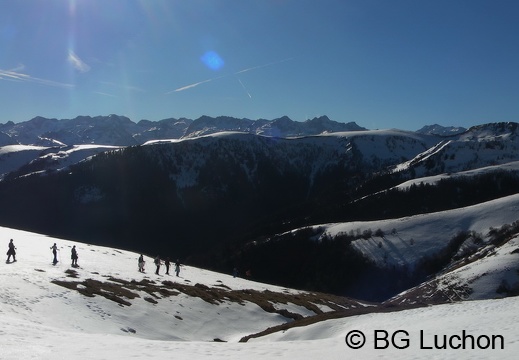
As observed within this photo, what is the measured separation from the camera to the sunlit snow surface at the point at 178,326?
17.0m

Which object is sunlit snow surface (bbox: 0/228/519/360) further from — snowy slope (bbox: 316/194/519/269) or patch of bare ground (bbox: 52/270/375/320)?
snowy slope (bbox: 316/194/519/269)

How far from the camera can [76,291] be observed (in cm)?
3331

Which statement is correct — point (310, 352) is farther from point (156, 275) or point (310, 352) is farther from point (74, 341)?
point (156, 275)

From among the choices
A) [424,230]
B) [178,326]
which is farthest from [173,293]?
[424,230]

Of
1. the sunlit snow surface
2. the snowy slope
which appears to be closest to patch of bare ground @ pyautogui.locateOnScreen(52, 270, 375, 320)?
the sunlit snow surface

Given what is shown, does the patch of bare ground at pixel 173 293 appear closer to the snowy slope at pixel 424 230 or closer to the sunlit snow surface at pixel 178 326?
the sunlit snow surface at pixel 178 326

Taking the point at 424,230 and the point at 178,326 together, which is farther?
the point at 424,230

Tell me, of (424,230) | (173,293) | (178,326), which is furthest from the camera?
(424,230)

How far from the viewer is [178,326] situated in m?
32.4

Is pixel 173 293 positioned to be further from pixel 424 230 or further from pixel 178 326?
pixel 424 230

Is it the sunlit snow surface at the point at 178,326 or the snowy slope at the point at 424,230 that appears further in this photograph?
the snowy slope at the point at 424,230

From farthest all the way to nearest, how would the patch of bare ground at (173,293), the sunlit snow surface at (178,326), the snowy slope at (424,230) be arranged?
the snowy slope at (424,230)
the patch of bare ground at (173,293)
the sunlit snow surface at (178,326)

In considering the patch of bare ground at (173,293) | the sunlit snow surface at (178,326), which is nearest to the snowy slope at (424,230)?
the patch of bare ground at (173,293)

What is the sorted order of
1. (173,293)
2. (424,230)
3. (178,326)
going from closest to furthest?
(178,326)
(173,293)
(424,230)
